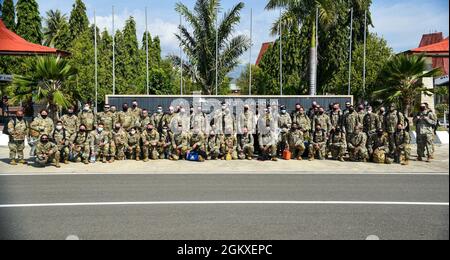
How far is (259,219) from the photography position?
5.41m

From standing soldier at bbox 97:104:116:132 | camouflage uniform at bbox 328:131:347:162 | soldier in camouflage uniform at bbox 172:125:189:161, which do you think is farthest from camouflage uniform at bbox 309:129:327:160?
standing soldier at bbox 97:104:116:132

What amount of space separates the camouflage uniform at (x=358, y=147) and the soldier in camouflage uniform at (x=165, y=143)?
5.90 meters

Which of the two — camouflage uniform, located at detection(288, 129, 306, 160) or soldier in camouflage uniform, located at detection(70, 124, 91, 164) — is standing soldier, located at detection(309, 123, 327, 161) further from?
soldier in camouflage uniform, located at detection(70, 124, 91, 164)

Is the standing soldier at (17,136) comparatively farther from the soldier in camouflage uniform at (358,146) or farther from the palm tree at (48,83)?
the soldier in camouflage uniform at (358,146)

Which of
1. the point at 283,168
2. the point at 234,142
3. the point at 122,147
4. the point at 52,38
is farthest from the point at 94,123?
the point at 283,168

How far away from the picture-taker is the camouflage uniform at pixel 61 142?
12.4 meters

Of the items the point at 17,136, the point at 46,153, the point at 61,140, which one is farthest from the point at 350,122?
the point at 17,136

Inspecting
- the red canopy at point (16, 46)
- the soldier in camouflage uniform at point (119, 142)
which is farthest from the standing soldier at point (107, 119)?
the red canopy at point (16, 46)

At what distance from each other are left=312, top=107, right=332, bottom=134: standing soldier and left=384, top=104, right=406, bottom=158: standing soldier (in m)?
1.83

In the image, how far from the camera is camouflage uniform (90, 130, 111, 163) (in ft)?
41.8

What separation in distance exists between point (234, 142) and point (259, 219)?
8.24 metres

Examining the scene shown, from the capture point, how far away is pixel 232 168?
38.2ft

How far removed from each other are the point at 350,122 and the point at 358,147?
1.04 meters

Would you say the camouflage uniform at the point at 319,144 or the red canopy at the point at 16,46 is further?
the camouflage uniform at the point at 319,144
